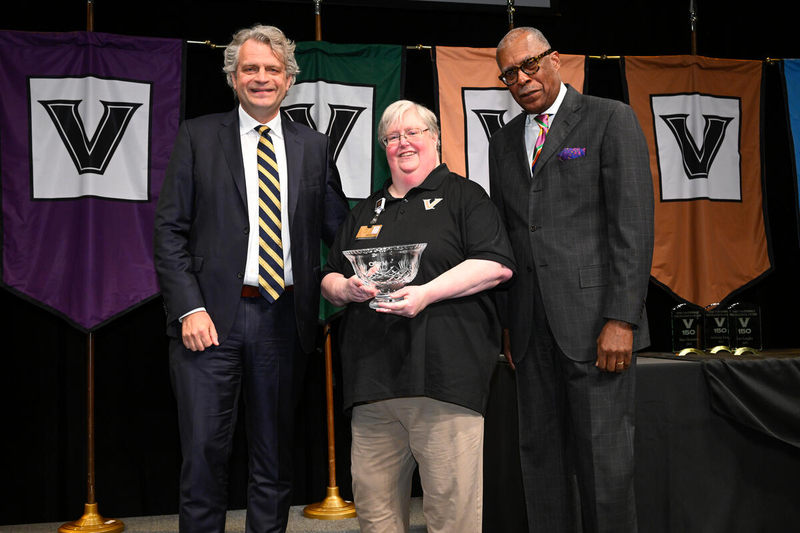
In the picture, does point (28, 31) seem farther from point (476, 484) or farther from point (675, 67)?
point (675, 67)

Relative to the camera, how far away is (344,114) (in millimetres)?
3980

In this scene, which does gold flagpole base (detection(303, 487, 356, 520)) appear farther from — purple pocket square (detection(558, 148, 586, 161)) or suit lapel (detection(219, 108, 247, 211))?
purple pocket square (detection(558, 148, 586, 161))

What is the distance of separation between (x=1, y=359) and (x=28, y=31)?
5.91 feet

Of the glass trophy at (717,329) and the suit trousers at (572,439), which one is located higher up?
the glass trophy at (717,329)

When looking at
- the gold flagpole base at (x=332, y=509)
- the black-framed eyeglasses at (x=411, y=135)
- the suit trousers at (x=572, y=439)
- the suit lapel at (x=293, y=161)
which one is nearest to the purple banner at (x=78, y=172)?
the gold flagpole base at (x=332, y=509)

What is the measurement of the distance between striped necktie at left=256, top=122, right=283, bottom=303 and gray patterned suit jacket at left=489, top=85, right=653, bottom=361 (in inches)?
30.8

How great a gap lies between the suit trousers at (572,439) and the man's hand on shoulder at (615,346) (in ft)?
0.16

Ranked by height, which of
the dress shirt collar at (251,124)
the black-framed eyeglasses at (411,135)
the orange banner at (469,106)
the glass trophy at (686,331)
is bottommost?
the glass trophy at (686,331)

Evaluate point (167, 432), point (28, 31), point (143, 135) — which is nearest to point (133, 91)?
point (143, 135)

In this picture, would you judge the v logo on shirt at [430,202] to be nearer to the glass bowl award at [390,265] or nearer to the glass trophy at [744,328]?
the glass bowl award at [390,265]

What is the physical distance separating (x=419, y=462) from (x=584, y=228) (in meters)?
0.89

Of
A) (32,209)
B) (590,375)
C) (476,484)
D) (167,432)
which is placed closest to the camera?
(476,484)

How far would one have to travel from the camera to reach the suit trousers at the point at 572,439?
2.12 metres

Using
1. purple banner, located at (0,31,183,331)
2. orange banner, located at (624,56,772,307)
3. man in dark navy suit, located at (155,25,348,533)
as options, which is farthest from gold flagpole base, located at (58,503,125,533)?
orange banner, located at (624,56,772,307)
